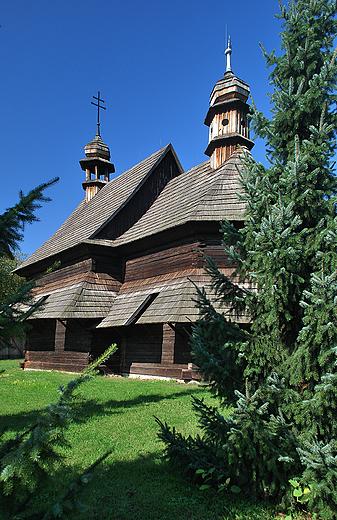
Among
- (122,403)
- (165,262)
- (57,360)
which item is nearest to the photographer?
(122,403)

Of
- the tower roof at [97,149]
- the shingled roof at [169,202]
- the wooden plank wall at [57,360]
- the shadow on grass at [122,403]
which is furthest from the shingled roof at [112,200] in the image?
the shadow on grass at [122,403]

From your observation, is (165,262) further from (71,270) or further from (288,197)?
(288,197)

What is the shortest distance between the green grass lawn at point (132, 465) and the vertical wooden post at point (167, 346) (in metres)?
3.35

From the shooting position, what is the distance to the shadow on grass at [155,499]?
3.17 metres

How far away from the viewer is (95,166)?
78.0ft

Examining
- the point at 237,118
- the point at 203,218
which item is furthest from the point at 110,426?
the point at 237,118

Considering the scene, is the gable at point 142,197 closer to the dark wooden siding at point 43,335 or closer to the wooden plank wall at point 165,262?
the wooden plank wall at point 165,262

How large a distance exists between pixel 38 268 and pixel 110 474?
1846 centimetres

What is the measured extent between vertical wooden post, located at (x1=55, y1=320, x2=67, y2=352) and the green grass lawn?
681cm

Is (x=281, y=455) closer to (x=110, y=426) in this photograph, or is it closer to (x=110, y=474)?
(x=110, y=474)

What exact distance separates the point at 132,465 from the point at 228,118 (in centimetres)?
1375

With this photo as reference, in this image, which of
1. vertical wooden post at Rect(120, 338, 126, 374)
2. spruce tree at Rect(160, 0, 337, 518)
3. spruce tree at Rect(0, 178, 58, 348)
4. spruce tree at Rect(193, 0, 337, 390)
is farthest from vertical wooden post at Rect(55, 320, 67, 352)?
spruce tree at Rect(0, 178, 58, 348)

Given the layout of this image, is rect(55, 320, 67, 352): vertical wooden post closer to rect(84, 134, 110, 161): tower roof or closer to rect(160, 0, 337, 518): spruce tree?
rect(160, 0, 337, 518): spruce tree

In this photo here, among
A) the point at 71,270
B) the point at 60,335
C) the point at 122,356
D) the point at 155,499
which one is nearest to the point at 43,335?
the point at 60,335
